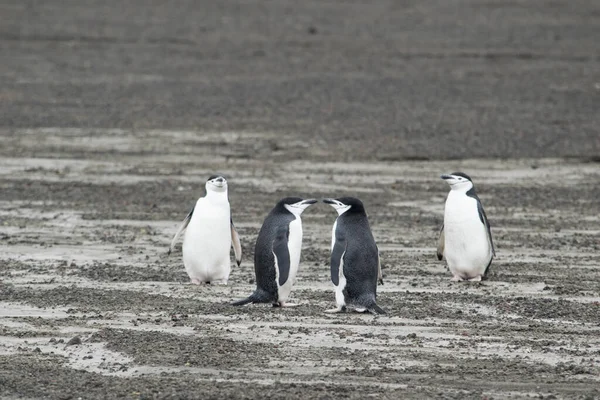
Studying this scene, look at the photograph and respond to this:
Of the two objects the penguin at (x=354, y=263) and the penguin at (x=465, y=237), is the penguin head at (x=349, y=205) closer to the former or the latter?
the penguin at (x=354, y=263)

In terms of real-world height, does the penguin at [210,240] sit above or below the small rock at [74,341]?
above

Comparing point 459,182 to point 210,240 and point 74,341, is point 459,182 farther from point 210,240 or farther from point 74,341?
point 74,341

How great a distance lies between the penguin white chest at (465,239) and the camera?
1047 cm

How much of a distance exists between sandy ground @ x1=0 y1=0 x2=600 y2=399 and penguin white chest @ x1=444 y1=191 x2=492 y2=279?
21 cm

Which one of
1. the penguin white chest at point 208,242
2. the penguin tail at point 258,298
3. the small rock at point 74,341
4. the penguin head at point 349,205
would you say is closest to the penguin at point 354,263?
the penguin head at point 349,205

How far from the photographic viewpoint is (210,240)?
405 inches

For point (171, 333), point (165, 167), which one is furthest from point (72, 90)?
point (171, 333)

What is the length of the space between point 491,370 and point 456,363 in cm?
24

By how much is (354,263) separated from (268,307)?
0.69 m

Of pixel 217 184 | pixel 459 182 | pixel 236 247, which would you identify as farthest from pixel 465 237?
pixel 217 184

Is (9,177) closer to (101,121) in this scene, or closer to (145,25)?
(101,121)

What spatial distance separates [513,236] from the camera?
1227 cm

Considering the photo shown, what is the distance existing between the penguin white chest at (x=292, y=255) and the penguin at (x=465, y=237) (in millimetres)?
1741

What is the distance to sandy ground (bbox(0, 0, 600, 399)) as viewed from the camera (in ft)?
24.0
